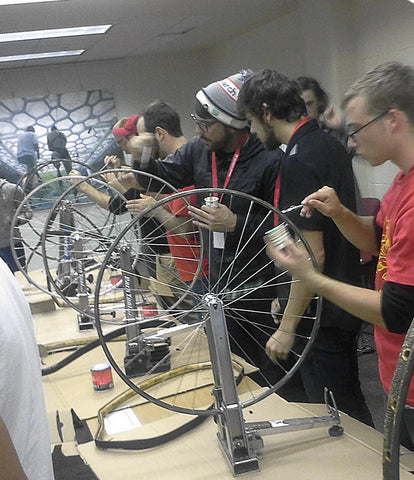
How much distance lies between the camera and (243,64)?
3.96 m

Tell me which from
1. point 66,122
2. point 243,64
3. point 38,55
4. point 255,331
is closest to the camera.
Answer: point 255,331

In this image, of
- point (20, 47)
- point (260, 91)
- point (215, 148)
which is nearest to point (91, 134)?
point (20, 47)

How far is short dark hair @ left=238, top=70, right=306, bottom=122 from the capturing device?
1.61m

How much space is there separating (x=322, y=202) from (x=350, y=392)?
2.00ft

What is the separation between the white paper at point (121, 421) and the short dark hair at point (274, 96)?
32.4 inches

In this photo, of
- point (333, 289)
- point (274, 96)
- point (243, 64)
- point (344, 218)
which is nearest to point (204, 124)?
point (274, 96)

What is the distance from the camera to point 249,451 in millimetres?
1188

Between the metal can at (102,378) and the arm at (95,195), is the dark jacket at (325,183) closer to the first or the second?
the metal can at (102,378)

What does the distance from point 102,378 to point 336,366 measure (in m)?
0.63

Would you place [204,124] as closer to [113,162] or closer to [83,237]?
[83,237]

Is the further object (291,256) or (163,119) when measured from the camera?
(163,119)

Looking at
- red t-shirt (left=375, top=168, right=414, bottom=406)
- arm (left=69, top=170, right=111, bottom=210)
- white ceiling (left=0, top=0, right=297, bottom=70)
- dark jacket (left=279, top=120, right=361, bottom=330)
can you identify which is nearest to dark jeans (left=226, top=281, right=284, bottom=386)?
dark jacket (left=279, top=120, right=361, bottom=330)

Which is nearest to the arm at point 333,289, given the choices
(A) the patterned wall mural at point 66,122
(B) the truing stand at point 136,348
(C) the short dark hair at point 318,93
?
(B) the truing stand at point 136,348

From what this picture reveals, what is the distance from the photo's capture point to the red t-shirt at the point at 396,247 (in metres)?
0.99
